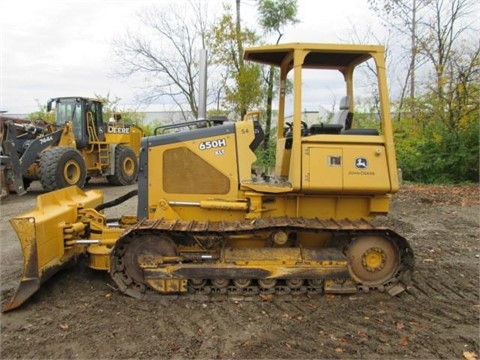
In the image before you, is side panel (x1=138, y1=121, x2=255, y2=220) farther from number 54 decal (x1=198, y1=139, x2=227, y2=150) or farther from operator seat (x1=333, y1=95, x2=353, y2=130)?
operator seat (x1=333, y1=95, x2=353, y2=130)

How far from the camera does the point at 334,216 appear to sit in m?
4.75

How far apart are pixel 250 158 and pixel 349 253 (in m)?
1.46

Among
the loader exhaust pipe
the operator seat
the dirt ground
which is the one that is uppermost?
the loader exhaust pipe

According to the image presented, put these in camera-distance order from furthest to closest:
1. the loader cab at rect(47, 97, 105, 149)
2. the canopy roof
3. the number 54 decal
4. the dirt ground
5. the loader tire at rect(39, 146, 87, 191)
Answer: the loader cab at rect(47, 97, 105, 149) < the loader tire at rect(39, 146, 87, 191) < the number 54 decal < the canopy roof < the dirt ground

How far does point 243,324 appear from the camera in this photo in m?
3.84

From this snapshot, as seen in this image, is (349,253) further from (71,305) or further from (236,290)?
(71,305)

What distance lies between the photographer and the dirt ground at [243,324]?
3.38 m

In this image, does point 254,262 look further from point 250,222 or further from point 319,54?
point 319,54

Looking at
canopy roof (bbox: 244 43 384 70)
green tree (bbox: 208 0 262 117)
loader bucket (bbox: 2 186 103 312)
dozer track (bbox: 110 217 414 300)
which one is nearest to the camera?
loader bucket (bbox: 2 186 103 312)

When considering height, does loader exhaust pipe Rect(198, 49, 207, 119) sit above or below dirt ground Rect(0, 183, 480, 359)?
above

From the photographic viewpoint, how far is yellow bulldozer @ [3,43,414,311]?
4324mm

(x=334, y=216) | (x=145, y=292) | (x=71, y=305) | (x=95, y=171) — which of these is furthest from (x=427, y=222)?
(x=95, y=171)

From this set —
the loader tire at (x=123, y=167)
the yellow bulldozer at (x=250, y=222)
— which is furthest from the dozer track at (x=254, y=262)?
the loader tire at (x=123, y=167)

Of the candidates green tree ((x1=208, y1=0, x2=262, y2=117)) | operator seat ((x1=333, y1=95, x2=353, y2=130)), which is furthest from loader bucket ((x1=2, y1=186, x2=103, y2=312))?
green tree ((x1=208, y1=0, x2=262, y2=117))
